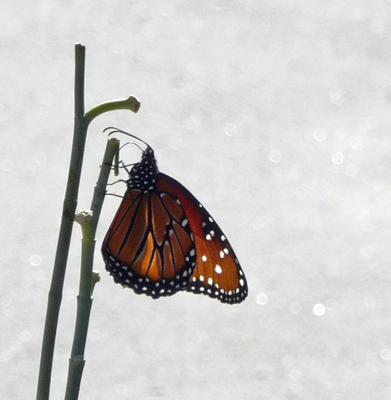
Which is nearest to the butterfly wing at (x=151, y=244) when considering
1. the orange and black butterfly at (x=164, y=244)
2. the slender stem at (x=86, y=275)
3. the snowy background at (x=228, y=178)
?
the orange and black butterfly at (x=164, y=244)

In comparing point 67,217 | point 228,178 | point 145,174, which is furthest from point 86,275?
point 228,178

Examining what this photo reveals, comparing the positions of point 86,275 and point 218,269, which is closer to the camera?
point 86,275

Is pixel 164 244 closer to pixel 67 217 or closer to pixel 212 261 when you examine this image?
pixel 212 261

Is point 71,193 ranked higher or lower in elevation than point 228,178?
lower

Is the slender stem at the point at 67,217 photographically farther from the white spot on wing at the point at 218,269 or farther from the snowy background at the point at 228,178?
the snowy background at the point at 228,178

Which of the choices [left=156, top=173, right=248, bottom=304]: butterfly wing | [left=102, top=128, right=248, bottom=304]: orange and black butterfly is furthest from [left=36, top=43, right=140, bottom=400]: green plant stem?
[left=156, top=173, right=248, bottom=304]: butterfly wing

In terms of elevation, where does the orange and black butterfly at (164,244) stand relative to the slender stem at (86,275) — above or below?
above

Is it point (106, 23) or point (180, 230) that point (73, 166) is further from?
point (106, 23)
